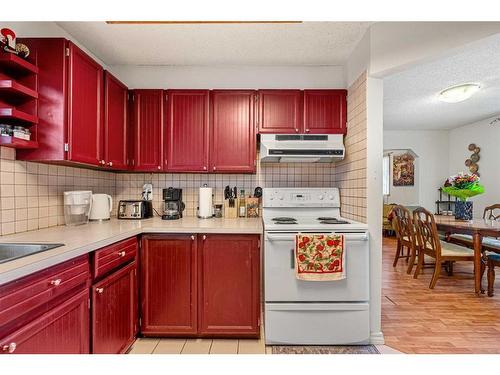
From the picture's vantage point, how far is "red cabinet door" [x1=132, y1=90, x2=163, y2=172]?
260cm

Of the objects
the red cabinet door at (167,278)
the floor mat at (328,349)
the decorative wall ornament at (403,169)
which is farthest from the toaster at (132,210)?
the decorative wall ornament at (403,169)

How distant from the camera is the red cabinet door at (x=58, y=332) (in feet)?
3.43

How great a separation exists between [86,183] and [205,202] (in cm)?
103

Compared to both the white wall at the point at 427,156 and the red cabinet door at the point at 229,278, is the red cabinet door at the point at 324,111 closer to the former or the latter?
the red cabinet door at the point at 229,278

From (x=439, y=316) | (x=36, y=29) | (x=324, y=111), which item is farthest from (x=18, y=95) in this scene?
(x=439, y=316)

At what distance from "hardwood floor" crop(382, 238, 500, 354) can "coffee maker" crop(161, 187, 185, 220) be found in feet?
6.51

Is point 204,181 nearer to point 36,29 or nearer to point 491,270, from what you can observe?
point 36,29

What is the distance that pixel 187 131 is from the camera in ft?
8.54

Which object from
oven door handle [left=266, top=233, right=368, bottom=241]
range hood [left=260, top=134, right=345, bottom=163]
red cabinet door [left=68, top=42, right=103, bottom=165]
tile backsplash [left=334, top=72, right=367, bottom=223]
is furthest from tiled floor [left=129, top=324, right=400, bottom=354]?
range hood [left=260, top=134, right=345, bottom=163]

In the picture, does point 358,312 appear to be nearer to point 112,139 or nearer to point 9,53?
point 112,139

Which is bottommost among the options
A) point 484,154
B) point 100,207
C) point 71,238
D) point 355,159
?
point 71,238

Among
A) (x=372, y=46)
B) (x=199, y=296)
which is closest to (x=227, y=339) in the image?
(x=199, y=296)

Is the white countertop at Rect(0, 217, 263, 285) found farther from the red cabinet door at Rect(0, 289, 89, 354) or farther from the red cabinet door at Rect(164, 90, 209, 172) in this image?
the red cabinet door at Rect(164, 90, 209, 172)

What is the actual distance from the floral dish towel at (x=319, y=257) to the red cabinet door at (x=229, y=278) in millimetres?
307
